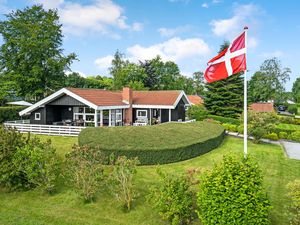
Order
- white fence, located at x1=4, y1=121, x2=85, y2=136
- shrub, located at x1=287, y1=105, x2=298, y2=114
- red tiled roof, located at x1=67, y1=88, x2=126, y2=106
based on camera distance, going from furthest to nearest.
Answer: shrub, located at x1=287, y1=105, x2=298, y2=114
red tiled roof, located at x1=67, y1=88, x2=126, y2=106
white fence, located at x1=4, y1=121, x2=85, y2=136

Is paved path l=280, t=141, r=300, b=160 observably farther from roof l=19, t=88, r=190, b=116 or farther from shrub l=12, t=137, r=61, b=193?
shrub l=12, t=137, r=61, b=193

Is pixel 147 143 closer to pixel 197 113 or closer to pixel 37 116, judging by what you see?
pixel 37 116

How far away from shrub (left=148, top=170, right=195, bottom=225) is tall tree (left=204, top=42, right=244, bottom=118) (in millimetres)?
31113

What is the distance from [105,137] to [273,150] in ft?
44.3

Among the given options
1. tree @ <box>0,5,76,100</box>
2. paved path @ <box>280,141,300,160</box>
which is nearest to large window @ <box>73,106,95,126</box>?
tree @ <box>0,5,76,100</box>

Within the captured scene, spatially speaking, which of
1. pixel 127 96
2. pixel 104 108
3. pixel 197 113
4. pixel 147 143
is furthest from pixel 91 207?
pixel 197 113

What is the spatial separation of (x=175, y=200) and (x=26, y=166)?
6365mm

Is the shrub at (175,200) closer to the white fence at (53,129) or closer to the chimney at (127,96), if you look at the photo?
the white fence at (53,129)

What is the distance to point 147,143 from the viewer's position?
1512 cm

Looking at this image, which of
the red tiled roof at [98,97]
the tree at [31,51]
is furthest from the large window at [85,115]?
the tree at [31,51]

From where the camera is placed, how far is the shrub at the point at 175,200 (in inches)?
322

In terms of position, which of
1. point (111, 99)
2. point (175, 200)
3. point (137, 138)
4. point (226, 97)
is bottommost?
point (175, 200)

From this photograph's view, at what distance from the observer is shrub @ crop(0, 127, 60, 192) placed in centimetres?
1071

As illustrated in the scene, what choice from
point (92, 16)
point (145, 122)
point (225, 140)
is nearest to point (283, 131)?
point (225, 140)
